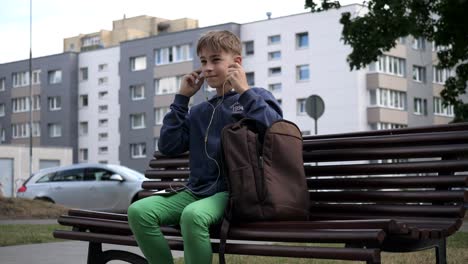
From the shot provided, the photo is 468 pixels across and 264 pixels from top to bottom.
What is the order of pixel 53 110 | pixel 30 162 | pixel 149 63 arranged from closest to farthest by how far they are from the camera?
pixel 30 162
pixel 149 63
pixel 53 110

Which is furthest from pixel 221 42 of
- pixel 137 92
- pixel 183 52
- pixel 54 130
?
pixel 54 130

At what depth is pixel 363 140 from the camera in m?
4.84

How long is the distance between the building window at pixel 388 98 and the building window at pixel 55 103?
3278cm

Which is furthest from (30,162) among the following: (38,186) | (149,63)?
(38,186)

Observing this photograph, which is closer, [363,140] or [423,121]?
[363,140]

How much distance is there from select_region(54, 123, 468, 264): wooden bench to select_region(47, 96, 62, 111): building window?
A: 75779mm

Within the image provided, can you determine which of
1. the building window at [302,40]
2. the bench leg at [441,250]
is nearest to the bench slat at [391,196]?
the bench leg at [441,250]

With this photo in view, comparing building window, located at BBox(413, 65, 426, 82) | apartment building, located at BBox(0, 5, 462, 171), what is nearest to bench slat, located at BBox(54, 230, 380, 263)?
apartment building, located at BBox(0, 5, 462, 171)

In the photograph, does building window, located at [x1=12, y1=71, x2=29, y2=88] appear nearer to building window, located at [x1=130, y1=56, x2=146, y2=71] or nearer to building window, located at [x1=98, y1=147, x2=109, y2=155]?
building window, located at [x1=98, y1=147, x2=109, y2=155]

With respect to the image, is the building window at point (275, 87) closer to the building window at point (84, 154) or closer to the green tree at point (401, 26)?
the building window at point (84, 154)

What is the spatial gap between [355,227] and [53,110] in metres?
78.3

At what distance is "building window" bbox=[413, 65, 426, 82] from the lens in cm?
6425

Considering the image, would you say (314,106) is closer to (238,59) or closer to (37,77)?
(238,59)

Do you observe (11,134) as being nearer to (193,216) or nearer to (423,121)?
(423,121)
